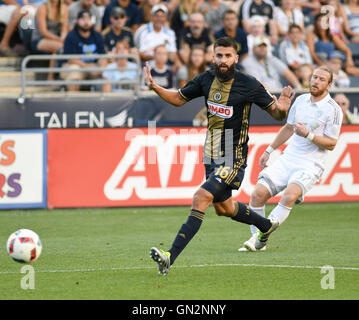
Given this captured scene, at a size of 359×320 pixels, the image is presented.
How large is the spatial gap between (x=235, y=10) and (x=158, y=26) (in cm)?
244

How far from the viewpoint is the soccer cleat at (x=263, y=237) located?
979 cm

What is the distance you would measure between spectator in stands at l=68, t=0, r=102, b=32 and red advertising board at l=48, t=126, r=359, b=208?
3.65 metres

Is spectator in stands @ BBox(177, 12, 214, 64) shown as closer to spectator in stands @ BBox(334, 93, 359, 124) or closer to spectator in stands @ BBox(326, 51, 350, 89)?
spectator in stands @ BBox(326, 51, 350, 89)

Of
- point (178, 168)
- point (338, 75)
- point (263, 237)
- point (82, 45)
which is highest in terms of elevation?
point (82, 45)

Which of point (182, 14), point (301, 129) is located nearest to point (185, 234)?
point (301, 129)

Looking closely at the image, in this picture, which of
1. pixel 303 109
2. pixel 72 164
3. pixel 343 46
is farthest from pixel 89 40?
pixel 303 109

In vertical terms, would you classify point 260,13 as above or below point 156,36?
above

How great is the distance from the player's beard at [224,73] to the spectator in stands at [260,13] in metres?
10.1

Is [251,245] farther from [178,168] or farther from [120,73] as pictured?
[120,73]

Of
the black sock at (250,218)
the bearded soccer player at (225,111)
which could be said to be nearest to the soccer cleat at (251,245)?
the black sock at (250,218)

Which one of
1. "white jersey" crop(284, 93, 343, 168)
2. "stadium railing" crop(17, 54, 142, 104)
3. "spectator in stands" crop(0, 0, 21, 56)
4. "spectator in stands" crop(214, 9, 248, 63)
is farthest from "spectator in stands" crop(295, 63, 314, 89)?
"white jersey" crop(284, 93, 343, 168)

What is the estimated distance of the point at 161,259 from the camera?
8023mm

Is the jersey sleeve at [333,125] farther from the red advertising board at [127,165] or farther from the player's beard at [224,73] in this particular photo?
the red advertising board at [127,165]

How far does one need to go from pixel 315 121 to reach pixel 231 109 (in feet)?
6.12
